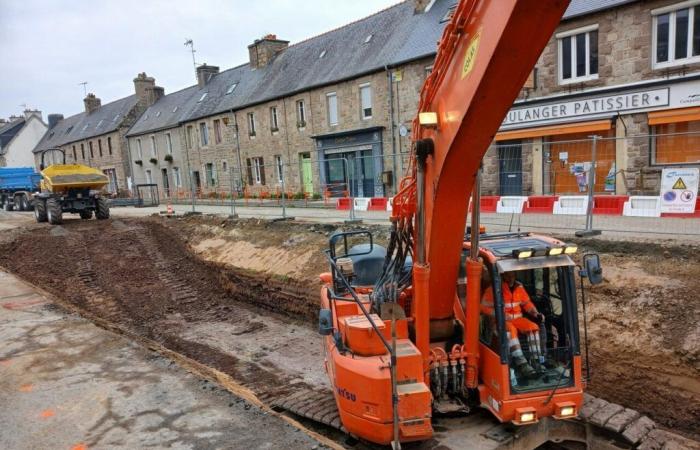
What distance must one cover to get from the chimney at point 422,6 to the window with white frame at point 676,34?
9930 millimetres

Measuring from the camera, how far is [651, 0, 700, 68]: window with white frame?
13789mm

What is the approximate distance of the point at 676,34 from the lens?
46.2 ft

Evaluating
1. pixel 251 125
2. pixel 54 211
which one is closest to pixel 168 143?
pixel 251 125

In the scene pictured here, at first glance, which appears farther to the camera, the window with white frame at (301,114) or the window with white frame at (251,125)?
the window with white frame at (251,125)

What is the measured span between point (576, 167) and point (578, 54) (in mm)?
4033

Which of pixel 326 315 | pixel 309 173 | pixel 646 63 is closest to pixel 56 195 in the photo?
pixel 309 173

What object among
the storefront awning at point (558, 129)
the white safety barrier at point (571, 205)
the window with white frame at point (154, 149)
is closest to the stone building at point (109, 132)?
the window with white frame at point (154, 149)

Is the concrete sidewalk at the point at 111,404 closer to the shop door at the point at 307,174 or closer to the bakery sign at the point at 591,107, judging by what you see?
the bakery sign at the point at 591,107

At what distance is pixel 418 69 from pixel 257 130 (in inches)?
484

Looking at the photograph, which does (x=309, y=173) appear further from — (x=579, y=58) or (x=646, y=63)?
(x=646, y=63)

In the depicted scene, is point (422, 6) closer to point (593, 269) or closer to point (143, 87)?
point (593, 269)

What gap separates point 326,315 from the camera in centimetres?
534

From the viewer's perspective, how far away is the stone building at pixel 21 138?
5503 cm

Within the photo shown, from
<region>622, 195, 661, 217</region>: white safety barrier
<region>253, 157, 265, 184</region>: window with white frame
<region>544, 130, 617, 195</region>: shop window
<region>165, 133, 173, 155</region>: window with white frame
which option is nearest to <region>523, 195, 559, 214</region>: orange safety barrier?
<region>622, 195, 661, 217</region>: white safety barrier
